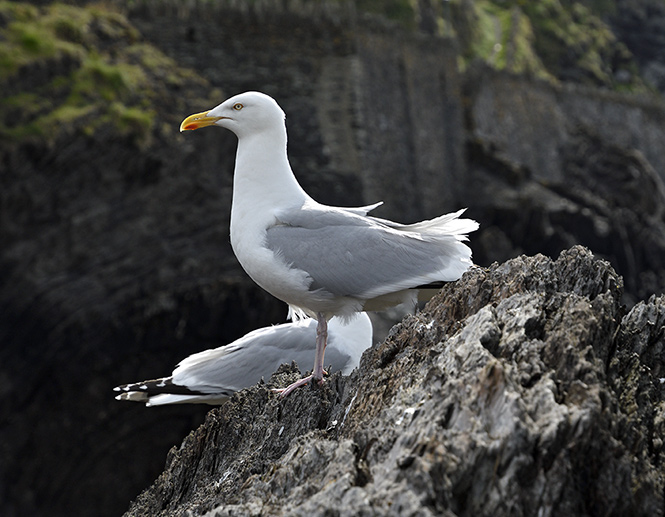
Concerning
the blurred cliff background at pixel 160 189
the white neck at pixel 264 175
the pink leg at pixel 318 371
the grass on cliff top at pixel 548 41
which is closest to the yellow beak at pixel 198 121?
the white neck at pixel 264 175

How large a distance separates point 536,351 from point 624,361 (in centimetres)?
73

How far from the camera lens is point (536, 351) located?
4.29m

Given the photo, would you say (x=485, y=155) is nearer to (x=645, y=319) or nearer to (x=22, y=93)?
(x=22, y=93)

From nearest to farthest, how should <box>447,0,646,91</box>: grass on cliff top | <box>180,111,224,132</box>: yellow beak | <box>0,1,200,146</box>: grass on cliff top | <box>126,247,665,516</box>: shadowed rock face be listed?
<box>126,247,665,516</box>: shadowed rock face, <box>180,111,224,132</box>: yellow beak, <box>0,1,200,146</box>: grass on cliff top, <box>447,0,646,91</box>: grass on cliff top

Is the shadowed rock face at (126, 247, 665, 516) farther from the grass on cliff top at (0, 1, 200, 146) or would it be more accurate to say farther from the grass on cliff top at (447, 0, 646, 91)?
the grass on cliff top at (447, 0, 646, 91)

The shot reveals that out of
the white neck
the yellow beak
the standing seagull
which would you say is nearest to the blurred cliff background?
the yellow beak

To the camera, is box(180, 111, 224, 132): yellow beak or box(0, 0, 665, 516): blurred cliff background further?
box(0, 0, 665, 516): blurred cliff background

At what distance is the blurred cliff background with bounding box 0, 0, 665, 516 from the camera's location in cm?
2120

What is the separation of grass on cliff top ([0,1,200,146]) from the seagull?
1114cm

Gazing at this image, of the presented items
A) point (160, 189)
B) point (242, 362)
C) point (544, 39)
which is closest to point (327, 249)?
point (242, 362)

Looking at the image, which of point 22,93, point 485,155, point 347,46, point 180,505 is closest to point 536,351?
point 180,505

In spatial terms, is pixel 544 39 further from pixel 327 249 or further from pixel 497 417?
pixel 497 417

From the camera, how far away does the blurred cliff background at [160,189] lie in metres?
21.2

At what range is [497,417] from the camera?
3875mm
